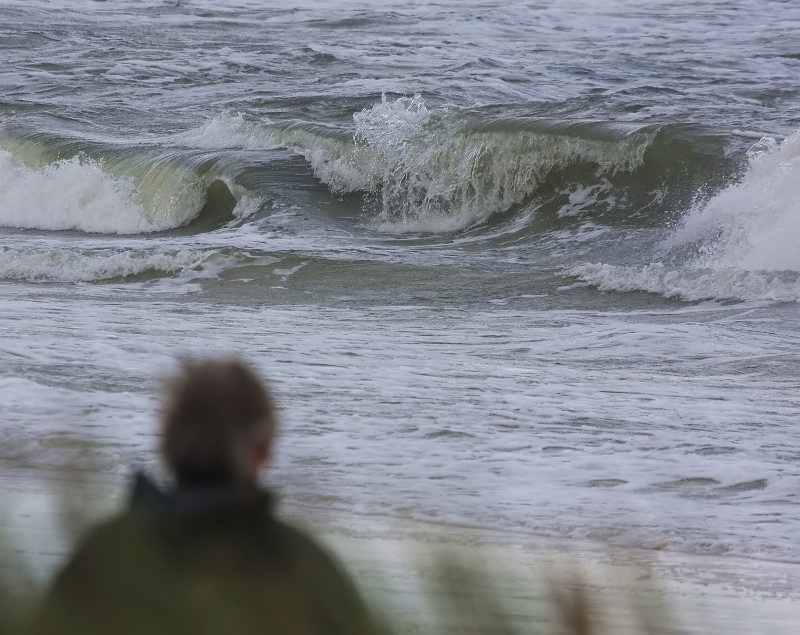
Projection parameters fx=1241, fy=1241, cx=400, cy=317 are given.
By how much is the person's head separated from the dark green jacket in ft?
0.10

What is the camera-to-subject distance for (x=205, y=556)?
115 centimetres

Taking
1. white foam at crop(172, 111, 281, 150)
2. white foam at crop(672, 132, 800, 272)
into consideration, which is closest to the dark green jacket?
white foam at crop(672, 132, 800, 272)

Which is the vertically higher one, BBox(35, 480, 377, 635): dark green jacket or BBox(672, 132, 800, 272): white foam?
BBox(35, 480, 377, 635): dark green jacket

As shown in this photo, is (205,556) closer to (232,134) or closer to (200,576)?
(200,576)

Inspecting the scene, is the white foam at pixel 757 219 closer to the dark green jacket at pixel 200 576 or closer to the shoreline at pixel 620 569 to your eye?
the shoreline at pixel 620 569

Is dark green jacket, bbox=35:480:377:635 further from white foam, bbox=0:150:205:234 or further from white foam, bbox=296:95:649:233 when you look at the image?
white foam, bbox=0:150:205:234

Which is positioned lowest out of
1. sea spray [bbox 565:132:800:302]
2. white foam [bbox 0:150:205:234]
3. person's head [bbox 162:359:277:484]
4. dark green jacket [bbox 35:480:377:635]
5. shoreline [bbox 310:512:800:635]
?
white foam [bbox 0:150:205:234]

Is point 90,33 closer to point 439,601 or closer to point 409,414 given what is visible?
point 409,414

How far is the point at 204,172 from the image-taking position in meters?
17.5

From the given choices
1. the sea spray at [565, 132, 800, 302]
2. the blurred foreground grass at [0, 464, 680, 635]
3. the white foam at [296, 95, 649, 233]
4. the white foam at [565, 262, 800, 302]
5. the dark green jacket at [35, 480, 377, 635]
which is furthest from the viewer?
the white foam at [296, 95, 649, 233]

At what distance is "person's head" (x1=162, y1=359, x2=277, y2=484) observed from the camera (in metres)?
1.25

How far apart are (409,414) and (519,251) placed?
328 inches

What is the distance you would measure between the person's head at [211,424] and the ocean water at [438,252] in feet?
1.05

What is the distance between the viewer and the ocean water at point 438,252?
5293mm
